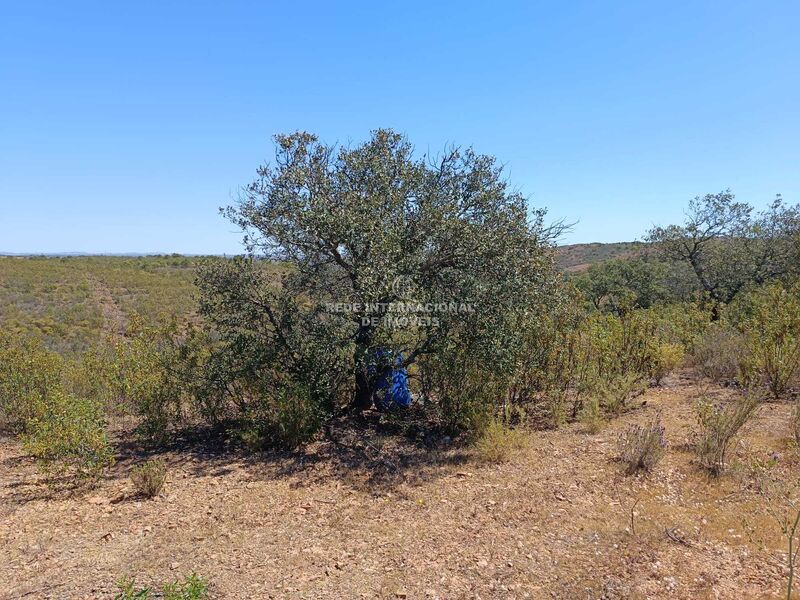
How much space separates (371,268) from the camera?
5578 millimetres

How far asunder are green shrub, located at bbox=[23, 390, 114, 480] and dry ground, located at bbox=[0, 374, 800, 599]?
30 cm

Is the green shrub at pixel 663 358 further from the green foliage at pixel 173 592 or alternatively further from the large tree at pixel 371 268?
the green foliage at pixel 173 592

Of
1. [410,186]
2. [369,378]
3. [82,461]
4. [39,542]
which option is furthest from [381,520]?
[410,186]

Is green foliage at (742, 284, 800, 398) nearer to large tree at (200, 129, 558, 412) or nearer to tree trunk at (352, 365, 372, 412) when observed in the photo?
large tree at (200, 129, 558, 412)

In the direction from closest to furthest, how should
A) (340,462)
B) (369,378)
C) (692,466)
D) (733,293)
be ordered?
(692,466)
(340,462)
(369,378)
(733,293)

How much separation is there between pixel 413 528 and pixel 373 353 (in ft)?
8.08

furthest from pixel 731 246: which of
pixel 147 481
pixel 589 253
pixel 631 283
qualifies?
pixel 589 253

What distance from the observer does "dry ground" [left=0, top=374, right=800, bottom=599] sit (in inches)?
142

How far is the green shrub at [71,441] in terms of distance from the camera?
207 inches

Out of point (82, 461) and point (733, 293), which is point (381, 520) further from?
point (733, 293)

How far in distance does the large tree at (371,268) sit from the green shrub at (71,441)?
6.41 feet

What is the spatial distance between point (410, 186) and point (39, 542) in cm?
580

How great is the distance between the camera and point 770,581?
3451mm

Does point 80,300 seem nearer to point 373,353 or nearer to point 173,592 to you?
point 373,353
